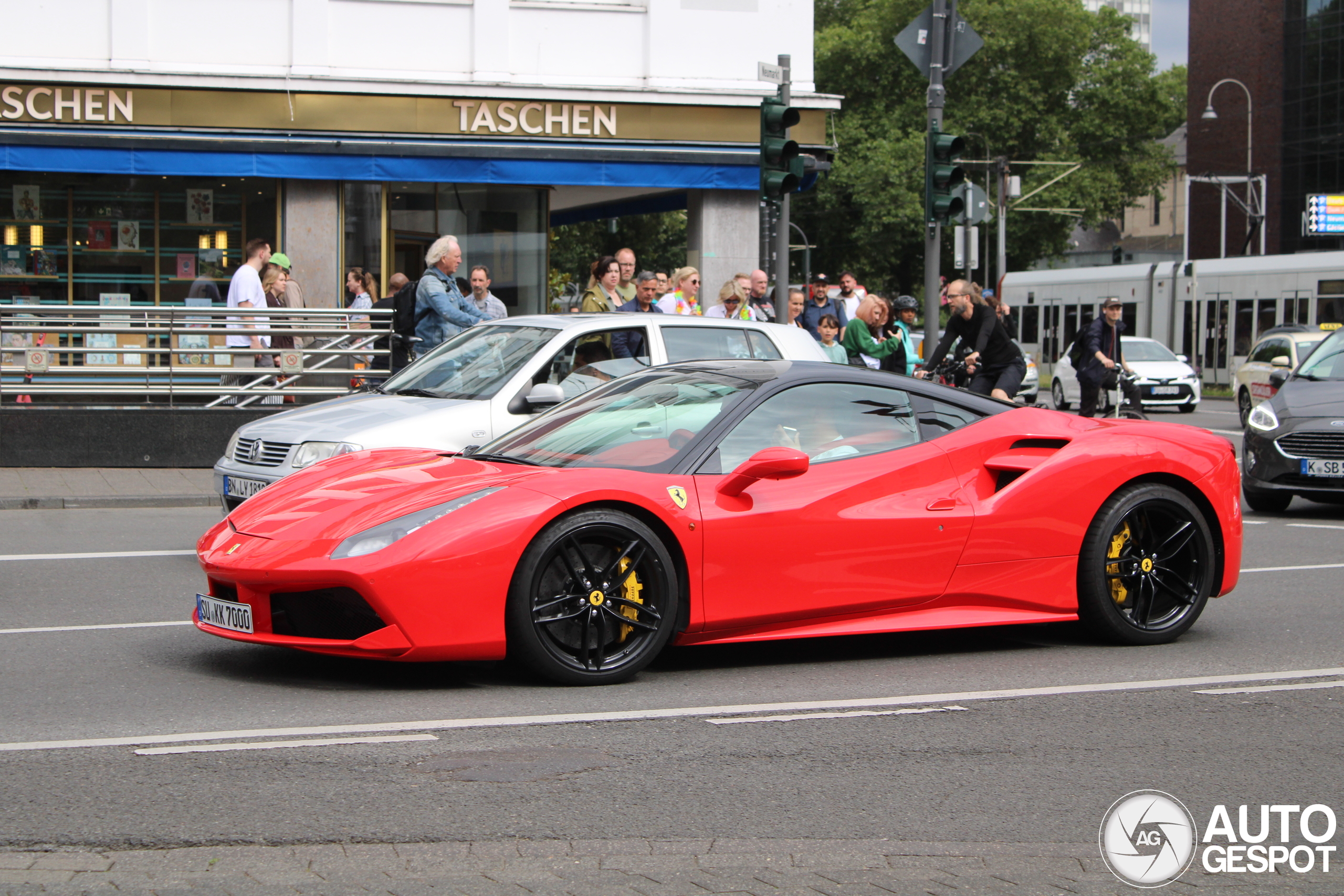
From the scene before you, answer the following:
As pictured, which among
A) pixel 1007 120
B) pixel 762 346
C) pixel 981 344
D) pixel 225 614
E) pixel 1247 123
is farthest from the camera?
pixel 1247 123

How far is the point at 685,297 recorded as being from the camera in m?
14.2

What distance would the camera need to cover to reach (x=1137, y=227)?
9788 cm

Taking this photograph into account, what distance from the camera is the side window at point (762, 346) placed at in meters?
10.1

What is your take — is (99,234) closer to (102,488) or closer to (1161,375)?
(102,488)

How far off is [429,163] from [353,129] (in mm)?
1039

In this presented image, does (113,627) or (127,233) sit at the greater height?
(127,233)

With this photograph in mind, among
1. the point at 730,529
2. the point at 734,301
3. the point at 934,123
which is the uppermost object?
the point at 934,123

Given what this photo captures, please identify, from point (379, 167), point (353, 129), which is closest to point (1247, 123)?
point (379, 167)

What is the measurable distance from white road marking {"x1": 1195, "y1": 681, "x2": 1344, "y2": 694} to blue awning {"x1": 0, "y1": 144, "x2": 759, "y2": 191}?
15132 mm

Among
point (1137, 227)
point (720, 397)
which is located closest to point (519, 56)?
point (720, 397)

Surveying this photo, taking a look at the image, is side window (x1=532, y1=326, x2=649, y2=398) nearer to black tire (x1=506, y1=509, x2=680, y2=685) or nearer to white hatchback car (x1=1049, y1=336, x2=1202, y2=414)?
black tire (x1=506, y1=509, x2=680, y2=685)

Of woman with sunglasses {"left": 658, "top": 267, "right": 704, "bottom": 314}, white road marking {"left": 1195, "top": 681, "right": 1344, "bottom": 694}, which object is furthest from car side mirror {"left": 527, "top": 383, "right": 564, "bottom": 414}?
woman with sunglasses {"left": 658, "top": 267, "right": 704, "bottom": 314}

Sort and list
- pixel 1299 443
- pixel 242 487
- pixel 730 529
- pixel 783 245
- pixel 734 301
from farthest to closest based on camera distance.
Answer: pixel 783 245
pixel 734 301
pixel 1299 443
pixel 242 487
pixel 730 529

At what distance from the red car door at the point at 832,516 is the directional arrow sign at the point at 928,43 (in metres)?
9.27
